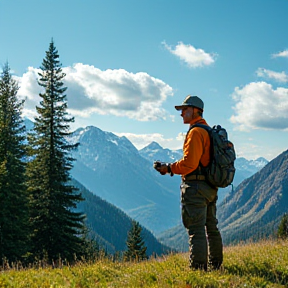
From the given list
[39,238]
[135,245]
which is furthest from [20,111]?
[135,245]

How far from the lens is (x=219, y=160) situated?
6008 millimetres

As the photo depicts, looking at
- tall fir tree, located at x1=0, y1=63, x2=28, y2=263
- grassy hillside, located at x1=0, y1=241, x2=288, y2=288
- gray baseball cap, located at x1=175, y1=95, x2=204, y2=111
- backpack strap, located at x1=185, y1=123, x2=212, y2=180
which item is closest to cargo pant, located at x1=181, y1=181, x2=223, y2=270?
backpack strap, located at x1=185, y1=123, x2=212, y2=180

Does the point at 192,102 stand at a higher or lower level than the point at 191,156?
higher

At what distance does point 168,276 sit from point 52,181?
20077 millimetres

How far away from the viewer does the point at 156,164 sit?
6.42m

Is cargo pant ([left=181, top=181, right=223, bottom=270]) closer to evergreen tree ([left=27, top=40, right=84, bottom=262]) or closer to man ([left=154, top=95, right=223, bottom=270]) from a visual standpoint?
man ([left=154, top=95, right=223, bottom=270])

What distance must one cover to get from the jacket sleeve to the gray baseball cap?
0.62 meters

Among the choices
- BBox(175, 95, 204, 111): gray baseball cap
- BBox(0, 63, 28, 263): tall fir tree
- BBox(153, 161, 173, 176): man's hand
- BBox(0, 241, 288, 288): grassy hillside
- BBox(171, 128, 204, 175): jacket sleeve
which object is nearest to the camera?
BBox(0, 241, 288, 288): grassy hillside

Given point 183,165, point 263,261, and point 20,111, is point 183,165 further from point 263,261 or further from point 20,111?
point 20,111

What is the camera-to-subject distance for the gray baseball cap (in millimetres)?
6379

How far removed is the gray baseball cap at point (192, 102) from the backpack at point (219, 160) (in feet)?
1.43

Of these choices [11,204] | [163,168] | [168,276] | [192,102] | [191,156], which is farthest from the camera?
[11,204]

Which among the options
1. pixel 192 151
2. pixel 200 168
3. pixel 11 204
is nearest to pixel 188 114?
pixel 192 151

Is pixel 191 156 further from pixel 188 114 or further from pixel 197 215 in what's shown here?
pixel 197 215
